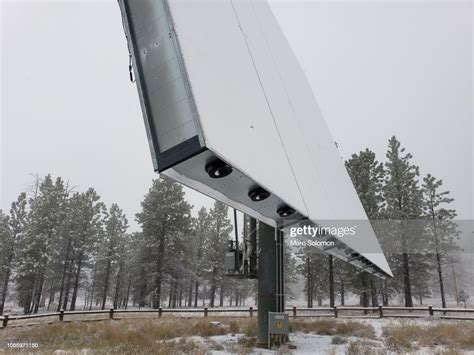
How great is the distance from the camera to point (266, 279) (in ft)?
27.3

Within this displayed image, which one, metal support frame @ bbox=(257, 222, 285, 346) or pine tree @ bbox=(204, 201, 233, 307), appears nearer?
metal support frame @ bbox=(257, 222, 285, 346)

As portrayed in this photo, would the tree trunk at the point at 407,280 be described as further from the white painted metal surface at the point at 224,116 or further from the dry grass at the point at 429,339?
the white painted metal surface at the point at 224,116

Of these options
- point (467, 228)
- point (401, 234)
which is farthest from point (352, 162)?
point (467, 228)

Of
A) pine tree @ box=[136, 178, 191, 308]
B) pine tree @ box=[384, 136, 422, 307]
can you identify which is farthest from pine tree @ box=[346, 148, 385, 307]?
pine tree @ box=[136, 178, 191, 308]

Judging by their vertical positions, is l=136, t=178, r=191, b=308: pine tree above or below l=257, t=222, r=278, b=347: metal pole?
above

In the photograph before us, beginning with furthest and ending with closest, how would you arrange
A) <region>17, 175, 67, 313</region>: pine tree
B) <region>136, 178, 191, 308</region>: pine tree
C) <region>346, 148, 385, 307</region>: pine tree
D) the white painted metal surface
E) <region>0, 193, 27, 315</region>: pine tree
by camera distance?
<region>136, 178, 191, 308</region>: pine tree < <region>0, 193, 27, 315</region>: pine tree < <region>17, 175, 67, 313</region>: pine tree < <region>346, 148, 385, 307</region>: pine tree < the white painted metal surface

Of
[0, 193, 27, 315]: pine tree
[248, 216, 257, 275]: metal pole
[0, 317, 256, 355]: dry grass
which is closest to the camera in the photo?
[0, 317, 256, 355]: dry grass

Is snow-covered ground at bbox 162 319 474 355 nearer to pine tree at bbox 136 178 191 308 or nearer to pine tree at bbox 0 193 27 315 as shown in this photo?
pine tree at bbox 136 178 191 308

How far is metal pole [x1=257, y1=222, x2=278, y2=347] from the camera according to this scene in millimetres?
8148

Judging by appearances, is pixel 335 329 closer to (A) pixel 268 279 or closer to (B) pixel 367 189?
(A) pixel 268 279

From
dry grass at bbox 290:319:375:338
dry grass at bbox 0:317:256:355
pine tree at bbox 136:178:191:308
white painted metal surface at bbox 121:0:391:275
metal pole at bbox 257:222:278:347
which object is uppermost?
pine tree at bbox 136:178:191:308

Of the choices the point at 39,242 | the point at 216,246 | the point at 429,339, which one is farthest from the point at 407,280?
the point at 39,242

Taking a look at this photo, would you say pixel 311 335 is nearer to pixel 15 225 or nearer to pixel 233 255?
pixel 233 255

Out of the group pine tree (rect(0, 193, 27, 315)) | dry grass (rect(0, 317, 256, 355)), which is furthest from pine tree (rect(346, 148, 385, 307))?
pine tree (rect(0, 193, 27, 315))
